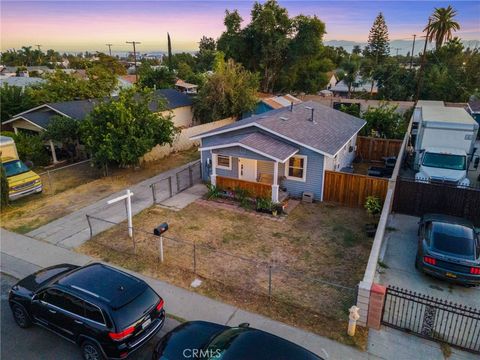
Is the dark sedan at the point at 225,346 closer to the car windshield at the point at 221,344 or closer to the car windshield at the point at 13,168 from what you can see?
the car windshield at the point at 221,344

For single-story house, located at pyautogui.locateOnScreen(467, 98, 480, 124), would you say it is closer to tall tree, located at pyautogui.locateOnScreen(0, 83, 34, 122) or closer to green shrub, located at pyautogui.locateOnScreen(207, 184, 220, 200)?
green shrub, located at pyautogui.locateOnScreen(207, 184, 220, 200)

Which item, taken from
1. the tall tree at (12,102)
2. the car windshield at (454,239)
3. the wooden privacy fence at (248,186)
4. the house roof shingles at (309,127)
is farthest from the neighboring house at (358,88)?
→ the car windshield at (454,239)

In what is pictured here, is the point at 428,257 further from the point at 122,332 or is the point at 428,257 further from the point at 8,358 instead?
the point at 8,358

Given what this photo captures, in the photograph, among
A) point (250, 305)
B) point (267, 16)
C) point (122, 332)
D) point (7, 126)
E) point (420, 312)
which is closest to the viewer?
point (122, 332)

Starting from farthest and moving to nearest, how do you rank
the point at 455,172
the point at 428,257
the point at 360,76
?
the point at 360,76 → the point at 455,172 → the point at 428,257

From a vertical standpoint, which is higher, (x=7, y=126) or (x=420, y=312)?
(x=7, y=126)

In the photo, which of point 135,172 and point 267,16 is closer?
point 135,172

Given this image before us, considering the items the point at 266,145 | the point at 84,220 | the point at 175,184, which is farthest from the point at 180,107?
the point at 84,220

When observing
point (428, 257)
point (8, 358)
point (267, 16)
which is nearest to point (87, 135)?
point (8, 358)
